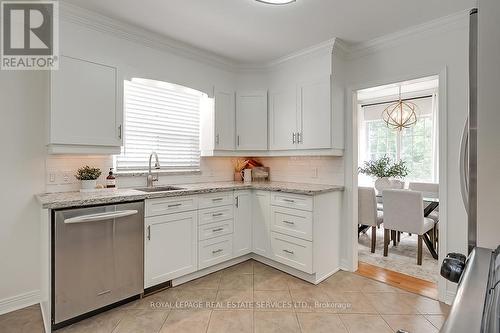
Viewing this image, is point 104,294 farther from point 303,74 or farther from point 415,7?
point 415,7

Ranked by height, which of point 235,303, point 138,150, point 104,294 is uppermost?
point 138,150

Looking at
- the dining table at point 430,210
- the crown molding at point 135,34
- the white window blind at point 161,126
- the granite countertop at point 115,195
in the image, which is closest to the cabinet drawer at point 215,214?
the granite countertop at point 115,195

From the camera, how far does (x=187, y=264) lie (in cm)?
270

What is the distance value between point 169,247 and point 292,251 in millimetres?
1305

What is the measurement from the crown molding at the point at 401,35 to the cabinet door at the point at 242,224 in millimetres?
2078

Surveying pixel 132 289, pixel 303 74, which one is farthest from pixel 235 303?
pixel 303 74

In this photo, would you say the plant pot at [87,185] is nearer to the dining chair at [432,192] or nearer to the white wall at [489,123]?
the white wall at [489,123]

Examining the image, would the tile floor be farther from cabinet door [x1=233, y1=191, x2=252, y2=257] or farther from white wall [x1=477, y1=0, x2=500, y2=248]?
white wall [x1=477, y1=0, x2=500, y2=248]

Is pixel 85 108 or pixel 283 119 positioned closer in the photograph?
pixel 85 108

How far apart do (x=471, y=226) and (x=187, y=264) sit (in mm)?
2432

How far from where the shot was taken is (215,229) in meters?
2.95

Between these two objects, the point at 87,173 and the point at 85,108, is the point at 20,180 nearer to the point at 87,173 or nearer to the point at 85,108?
the point at 87,173

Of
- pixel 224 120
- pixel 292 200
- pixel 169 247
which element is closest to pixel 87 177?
pixel 169 247

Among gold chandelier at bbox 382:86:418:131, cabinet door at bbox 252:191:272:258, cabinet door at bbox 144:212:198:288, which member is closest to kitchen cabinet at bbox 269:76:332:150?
cabinet door at bbox 252:191:272:258
